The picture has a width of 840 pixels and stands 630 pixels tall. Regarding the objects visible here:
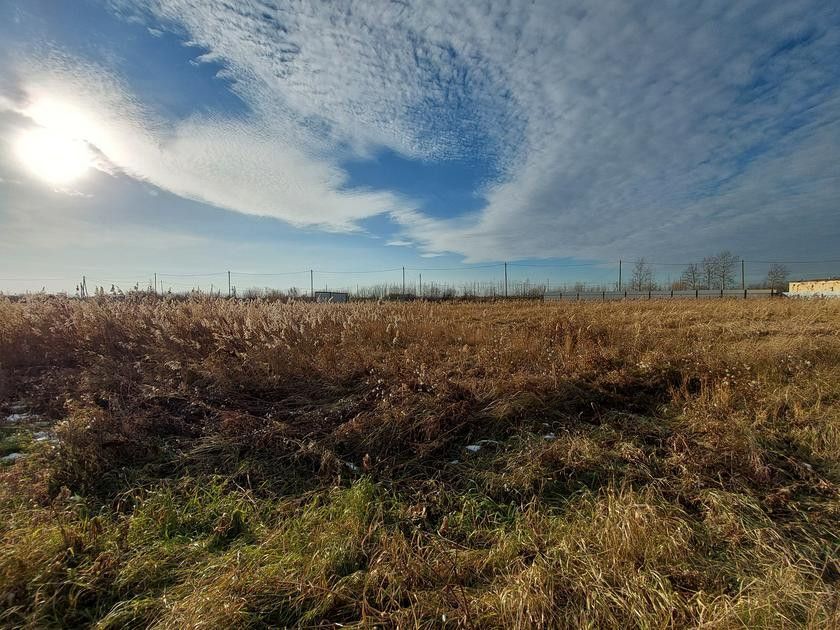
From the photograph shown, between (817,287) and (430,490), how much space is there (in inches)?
1855

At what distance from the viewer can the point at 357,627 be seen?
4.88 feet

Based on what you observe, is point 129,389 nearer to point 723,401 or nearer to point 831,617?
point 831,617

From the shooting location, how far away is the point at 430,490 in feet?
8.32

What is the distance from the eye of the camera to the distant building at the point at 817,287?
27.1 meters

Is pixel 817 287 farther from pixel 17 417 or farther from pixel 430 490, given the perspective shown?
pixel 17 417

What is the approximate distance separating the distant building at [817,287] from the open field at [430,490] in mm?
32192

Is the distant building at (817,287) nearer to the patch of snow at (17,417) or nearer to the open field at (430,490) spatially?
the open field at (430,490)

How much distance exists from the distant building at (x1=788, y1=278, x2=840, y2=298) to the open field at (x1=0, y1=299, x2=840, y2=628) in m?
32.2

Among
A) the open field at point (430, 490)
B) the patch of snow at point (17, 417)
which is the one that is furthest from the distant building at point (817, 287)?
the patch of snow at point (17, 417)

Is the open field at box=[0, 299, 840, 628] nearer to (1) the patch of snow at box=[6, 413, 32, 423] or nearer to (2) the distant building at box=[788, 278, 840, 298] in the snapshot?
(1) the patch of snow at box=[6, 413, 32, 423]

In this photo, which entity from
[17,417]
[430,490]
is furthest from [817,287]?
[17,417]

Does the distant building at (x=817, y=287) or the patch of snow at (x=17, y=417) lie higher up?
the distant building at (x=817, y=287)

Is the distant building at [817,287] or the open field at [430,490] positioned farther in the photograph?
the distant building at [817,287]

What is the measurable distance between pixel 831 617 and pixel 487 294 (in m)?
36.6
